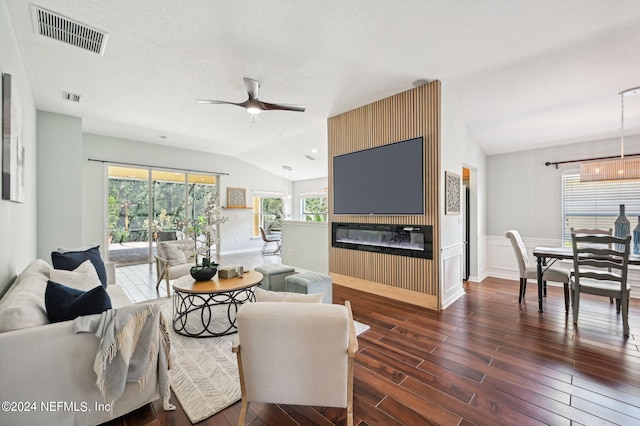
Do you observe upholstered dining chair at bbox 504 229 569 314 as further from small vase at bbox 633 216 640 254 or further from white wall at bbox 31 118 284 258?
white wall at bbox 31 118 284 258

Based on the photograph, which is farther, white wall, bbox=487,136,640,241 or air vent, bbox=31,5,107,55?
white wall, bbox=487,136,640,241

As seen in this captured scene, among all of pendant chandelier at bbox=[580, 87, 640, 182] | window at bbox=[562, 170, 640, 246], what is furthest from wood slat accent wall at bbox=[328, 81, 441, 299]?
window at bbox=[562, 170, 640, 246]

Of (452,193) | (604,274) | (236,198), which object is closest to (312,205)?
(236,198)

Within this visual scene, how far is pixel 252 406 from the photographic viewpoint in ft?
5.69

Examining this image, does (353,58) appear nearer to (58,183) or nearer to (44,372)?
(44,372)

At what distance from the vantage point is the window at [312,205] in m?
9.55

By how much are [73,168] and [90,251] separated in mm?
2360

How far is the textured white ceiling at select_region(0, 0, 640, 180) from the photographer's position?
85.7 inches

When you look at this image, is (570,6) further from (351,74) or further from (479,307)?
(479,307)

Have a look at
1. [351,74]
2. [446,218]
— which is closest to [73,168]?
[351,74]

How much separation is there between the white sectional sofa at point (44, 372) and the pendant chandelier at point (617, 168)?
5222 mm

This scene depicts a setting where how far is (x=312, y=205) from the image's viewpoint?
10.0 m

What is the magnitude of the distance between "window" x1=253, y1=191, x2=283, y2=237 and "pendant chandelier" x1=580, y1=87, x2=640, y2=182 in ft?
24.3

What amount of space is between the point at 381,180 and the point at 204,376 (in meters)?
3.12
